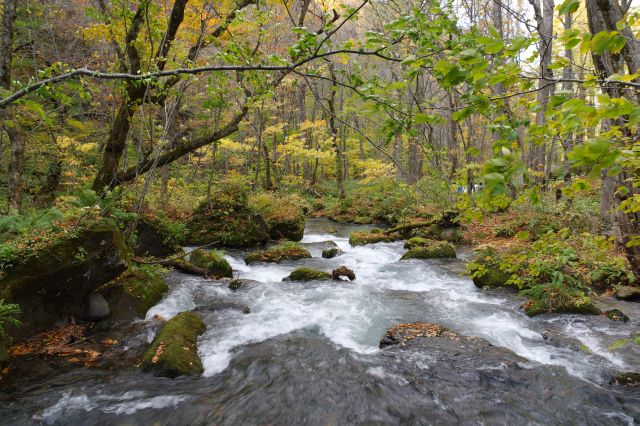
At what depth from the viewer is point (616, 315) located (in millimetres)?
6578

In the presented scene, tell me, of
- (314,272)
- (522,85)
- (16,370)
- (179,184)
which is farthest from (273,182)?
(522,85)

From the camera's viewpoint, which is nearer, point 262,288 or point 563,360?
point 563,360

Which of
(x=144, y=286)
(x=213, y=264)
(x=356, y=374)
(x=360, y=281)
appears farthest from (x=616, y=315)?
(x=144, y=286)

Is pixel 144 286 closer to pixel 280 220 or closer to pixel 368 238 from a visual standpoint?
pixel 280 220

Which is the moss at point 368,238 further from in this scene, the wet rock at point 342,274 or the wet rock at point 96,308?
the wet rock at point 96,308

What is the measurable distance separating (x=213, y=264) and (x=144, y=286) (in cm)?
243

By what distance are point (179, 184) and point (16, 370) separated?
14.9 metres

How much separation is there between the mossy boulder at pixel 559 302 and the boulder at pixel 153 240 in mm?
9651

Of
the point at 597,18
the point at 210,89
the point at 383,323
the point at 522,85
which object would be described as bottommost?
the point at 383,323

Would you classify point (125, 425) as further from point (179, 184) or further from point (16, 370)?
point (179, 184)

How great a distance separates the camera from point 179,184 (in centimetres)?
1881

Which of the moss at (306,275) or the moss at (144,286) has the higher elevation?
the moss at (144,286)

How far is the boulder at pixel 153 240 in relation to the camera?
34.5 feet

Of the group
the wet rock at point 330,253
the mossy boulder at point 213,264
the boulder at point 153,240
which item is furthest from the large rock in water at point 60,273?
the wet rock at point 330,253
